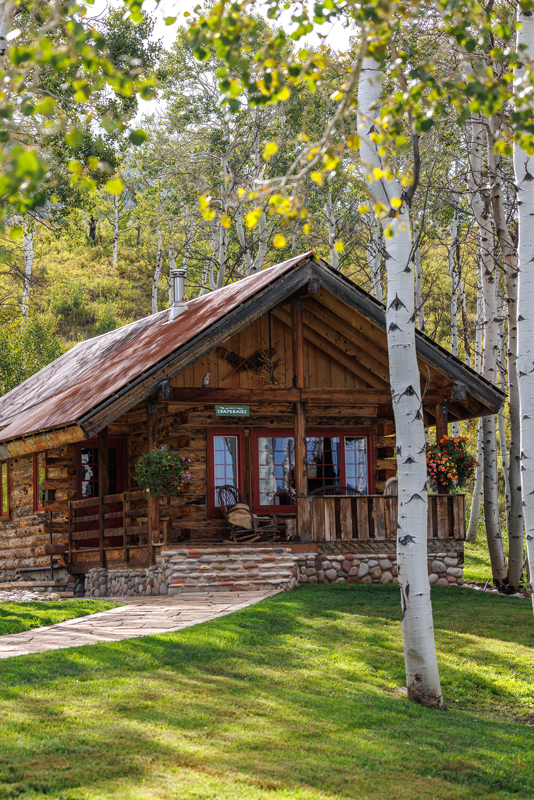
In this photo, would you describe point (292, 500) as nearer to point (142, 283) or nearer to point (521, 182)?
point (521, 182)

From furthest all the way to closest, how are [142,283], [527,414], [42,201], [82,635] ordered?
[142,283] → [82,635] → [527,414] → [42,201]

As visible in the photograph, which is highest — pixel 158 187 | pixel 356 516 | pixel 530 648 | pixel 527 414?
pixel 158 187

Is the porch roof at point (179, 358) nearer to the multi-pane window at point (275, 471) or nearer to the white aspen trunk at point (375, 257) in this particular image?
the multi-pane window at point (275, 471)

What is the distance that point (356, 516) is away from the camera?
14.2 meters

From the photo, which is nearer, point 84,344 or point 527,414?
point 527,414

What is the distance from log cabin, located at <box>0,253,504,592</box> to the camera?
1396cm

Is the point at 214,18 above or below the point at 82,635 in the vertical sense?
above

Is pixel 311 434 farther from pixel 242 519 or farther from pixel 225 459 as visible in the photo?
pixel 242 519

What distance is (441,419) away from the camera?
15.6 meters

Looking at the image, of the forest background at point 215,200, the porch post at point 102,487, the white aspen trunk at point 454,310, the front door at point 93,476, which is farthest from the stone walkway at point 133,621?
the white aspen trunk at point 454,310

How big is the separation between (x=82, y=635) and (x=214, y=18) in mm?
6580

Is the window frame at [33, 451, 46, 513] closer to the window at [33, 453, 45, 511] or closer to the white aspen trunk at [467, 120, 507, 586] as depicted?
the window at [33, 453, 45, 511]

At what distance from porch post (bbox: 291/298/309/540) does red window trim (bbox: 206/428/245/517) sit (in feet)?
6.05

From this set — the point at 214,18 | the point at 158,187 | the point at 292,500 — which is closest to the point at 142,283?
the point at 158,187
